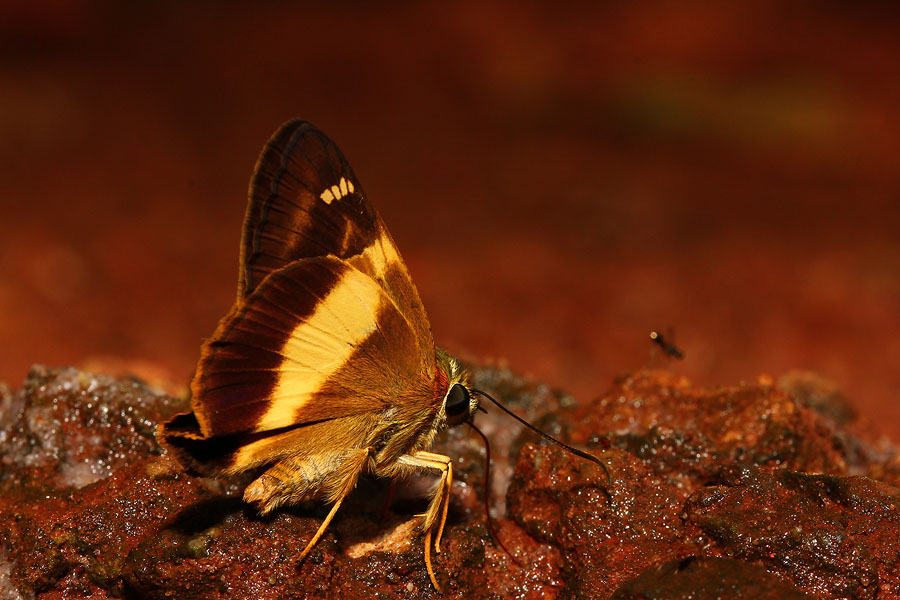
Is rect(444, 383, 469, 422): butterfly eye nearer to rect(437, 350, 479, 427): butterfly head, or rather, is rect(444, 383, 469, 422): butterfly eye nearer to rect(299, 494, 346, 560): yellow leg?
rect(437, 350, 479, 427): butterfly head

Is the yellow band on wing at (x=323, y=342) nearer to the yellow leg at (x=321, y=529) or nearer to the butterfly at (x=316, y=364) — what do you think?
the butterfly at (x=316, y=364)

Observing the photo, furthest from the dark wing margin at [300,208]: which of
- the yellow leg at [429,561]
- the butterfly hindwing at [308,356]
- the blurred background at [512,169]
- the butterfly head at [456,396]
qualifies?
the blurred background at [512,169]

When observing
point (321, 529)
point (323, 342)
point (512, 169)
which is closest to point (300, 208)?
point (323, 342)

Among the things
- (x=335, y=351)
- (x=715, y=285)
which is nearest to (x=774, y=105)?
(x=715, y=285)

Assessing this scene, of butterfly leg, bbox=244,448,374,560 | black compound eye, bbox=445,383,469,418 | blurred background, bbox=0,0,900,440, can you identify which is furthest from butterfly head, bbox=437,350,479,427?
blurred background, bbox=0,0,900,440

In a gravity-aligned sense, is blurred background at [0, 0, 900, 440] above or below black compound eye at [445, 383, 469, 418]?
above

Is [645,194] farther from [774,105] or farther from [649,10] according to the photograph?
[649,10]

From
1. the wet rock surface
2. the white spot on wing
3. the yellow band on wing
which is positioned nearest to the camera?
the wet rock surface
